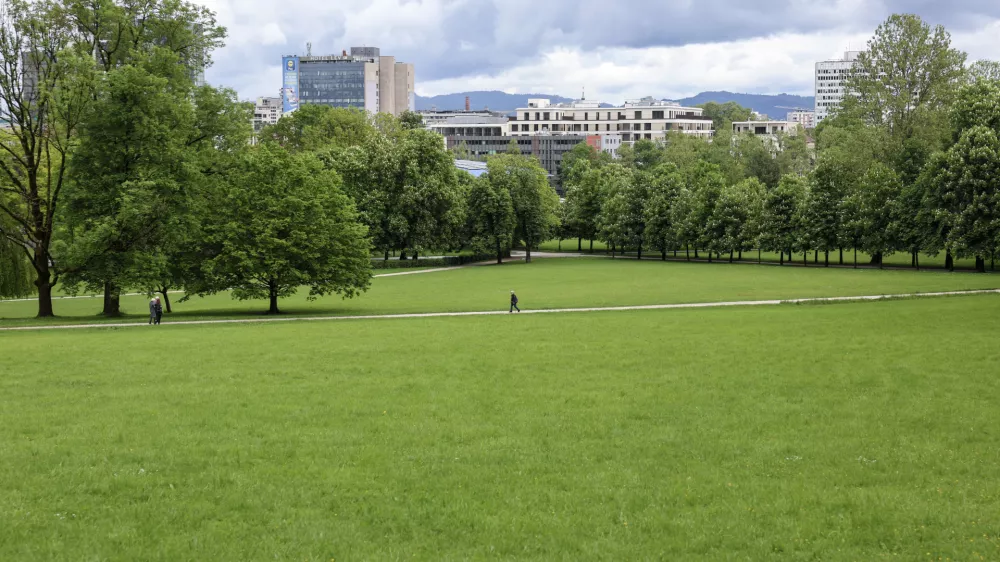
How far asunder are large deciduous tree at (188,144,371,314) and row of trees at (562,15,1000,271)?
4904cm

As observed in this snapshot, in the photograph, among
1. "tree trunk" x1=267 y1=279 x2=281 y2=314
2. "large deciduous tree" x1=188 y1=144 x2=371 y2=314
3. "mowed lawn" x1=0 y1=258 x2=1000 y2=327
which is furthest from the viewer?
"mowed lawn" x1=0 y1=258 x2=1000 y2=327

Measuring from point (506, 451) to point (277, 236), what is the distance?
34984 mm

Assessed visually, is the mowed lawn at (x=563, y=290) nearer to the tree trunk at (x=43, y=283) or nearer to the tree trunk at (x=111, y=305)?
the tree trunk at (x=111, y=305)

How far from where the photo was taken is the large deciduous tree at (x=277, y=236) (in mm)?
46969

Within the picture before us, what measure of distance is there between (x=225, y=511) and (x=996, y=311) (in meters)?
34.7

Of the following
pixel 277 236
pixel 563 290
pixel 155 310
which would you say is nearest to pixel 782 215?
pixel 563 290

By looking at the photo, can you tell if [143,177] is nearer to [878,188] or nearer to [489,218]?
[489,218]

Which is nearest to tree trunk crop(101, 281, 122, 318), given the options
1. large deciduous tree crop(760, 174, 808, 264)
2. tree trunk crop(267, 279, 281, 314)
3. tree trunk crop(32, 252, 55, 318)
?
tree trunk crop(32, 252, 55, 318)

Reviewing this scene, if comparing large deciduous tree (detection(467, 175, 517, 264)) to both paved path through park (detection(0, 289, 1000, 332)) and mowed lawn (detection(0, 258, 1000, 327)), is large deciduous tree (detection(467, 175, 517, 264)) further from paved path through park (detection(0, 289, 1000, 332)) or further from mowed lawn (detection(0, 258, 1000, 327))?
paved path through park (detection(0, 289, 1000, 332))

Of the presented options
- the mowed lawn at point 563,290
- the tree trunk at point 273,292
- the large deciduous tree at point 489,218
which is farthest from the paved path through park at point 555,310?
the large deciduous tree at point 489,218

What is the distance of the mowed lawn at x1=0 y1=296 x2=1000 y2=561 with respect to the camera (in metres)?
11.6

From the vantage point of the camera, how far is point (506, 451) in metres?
15.9

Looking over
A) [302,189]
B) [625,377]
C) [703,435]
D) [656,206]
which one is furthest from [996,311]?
[656,206]

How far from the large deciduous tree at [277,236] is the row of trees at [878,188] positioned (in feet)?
161
